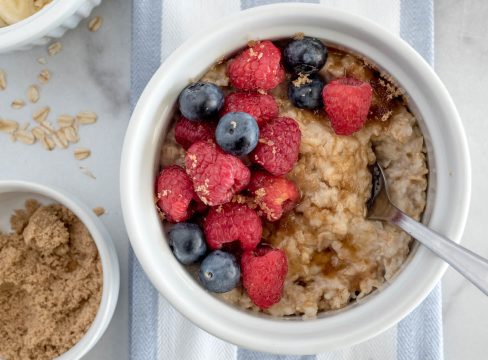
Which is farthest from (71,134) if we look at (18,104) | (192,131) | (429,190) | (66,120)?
(429,190)

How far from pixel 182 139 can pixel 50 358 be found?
21.8 inches

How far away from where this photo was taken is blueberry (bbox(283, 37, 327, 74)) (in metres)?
1.27

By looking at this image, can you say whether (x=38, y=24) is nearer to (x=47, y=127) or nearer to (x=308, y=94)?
(x=47, y=127)

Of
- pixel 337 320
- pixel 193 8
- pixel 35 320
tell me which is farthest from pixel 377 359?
pixel 193 8

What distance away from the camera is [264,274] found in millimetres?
1250

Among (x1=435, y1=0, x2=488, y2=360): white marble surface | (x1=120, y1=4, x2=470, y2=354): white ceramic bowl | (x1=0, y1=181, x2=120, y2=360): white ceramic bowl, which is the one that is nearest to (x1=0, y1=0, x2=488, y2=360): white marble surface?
(x1=435, y1=0, x2=488, y2=360): white marble surface

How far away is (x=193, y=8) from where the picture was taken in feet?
4.96

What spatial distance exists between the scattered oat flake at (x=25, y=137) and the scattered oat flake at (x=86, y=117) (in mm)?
110

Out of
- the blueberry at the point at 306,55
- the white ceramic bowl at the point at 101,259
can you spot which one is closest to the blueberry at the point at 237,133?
the blueberry at the point at 306,55

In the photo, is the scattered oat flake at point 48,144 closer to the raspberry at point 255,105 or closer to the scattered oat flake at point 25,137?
the scattered oat flake at point 25,137

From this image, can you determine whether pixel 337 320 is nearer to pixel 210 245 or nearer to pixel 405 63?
pixel 210 245

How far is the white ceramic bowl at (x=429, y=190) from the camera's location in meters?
1.25

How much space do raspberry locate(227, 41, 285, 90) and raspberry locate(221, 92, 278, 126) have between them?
0.05ft

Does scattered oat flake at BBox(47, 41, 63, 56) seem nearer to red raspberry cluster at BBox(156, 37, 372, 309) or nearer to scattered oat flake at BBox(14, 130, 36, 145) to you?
scattered oat flake at BBox(14, 130, 36, 145)
